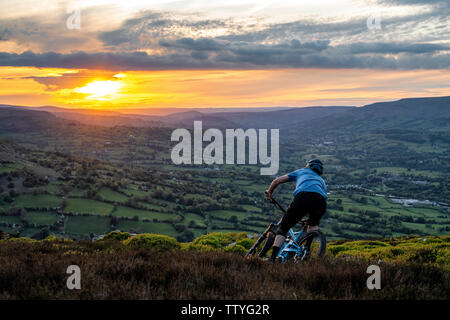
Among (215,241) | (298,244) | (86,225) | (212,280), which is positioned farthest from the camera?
(86,225)

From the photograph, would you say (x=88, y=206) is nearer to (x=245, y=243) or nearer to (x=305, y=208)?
(x=245, y=243)

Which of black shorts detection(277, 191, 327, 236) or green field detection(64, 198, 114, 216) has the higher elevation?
black shorts detection(277, 191, 327, 236)

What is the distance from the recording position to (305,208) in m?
8.08

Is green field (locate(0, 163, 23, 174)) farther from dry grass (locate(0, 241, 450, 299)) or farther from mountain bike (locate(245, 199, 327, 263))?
mountain bike (locate(245, 199, 327, 263))

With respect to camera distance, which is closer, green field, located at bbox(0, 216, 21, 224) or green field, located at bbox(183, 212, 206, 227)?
green field, located at bbox(0, 216, 21, 224)

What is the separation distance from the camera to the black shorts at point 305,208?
26.5 feet

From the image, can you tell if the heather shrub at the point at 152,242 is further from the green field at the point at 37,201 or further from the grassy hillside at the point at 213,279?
the green field at the point at 37,201

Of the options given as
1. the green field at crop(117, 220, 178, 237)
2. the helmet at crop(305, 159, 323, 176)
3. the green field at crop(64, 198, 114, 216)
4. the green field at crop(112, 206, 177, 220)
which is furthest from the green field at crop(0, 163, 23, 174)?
the helmet at crop(305, 159, 323, 176)

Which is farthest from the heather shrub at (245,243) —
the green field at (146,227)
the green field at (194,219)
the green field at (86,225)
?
the green field at (194,219)

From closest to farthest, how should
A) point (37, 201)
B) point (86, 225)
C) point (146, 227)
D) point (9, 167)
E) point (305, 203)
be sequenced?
point (305, 203) < point (86, 225) < point (146, 227) < point (37, 201) < point (9, 167)

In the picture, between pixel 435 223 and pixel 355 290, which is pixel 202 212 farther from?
pixel 355 290

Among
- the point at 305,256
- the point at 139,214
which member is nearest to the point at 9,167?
the point at 139,214

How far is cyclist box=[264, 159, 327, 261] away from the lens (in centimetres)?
809

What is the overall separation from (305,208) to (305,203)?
5.0 inches
